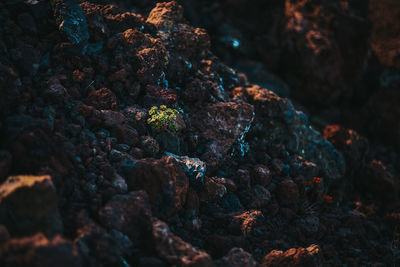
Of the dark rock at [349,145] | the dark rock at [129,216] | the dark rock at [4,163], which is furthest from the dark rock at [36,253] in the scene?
the dark rock at [349,145]

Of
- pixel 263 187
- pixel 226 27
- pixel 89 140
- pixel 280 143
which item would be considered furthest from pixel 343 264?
pixel 226 27

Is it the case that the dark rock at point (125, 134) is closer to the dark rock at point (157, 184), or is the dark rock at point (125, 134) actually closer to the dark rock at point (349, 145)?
the dark rock at point (157, 184)

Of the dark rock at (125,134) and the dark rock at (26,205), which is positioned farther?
the dark rock at (125,134)

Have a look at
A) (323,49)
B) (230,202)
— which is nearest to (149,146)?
(230,202)

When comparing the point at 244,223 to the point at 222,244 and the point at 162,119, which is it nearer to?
the point at 222,244

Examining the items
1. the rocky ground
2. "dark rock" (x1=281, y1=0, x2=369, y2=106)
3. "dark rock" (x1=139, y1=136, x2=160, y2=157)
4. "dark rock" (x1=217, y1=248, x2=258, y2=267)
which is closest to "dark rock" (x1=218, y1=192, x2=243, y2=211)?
the rocky ground

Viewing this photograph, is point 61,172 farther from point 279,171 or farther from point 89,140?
point 279,171
